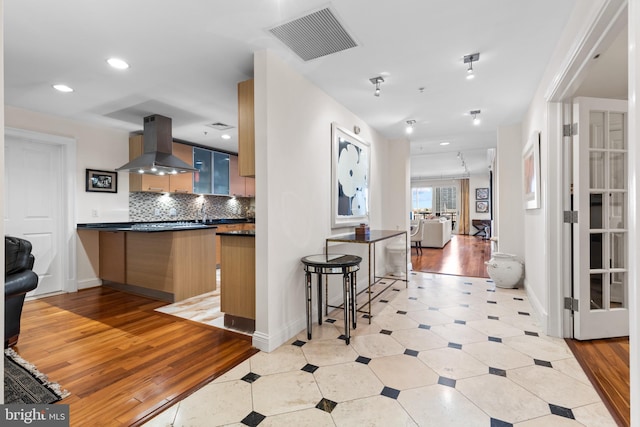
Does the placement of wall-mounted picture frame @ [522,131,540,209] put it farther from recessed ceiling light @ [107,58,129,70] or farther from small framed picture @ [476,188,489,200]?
small framed picture @ [476,188,489,200]

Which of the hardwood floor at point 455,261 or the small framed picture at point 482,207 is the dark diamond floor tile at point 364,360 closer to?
the hardwood floor at point 455,261

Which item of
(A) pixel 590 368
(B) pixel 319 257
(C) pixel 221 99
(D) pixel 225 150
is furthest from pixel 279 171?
(D) pixel 225 150

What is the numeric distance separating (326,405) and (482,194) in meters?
→ 13.0

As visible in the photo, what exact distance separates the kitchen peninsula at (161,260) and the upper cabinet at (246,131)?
5.02ft

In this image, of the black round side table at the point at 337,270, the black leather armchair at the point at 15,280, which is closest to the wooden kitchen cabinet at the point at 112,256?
the black leather armchair at the point at 15,280

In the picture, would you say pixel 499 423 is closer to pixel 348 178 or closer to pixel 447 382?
pixel 447 382

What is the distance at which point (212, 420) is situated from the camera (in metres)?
1.63

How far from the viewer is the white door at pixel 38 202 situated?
3877 mm

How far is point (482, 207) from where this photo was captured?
12875 millimetres

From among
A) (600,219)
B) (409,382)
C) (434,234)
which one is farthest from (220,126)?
(434,234)

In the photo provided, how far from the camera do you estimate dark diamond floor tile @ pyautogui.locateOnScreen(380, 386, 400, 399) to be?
183 cm

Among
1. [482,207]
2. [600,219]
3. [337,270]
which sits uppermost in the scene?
[482,207]

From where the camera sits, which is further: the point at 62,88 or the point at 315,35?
the point at 62,88

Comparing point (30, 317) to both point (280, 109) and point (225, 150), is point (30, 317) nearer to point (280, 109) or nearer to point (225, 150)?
point (280, 109)
